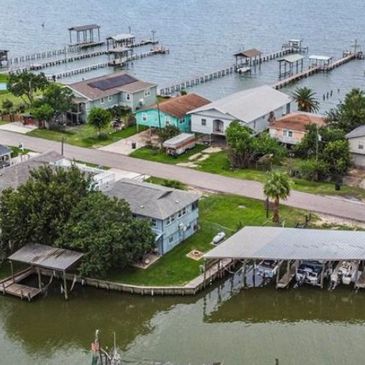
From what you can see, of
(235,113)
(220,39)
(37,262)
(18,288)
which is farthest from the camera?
(220,39)

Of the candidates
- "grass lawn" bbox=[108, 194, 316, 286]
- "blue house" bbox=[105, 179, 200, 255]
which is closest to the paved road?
"grass lawn" bbox=[108, 194, 316, 286]

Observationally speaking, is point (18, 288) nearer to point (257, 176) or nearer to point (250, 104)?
point (257, 176)

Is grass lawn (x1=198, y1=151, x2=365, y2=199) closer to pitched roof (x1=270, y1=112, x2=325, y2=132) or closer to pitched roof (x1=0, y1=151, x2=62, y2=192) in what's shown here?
pitched roof (x1=270, y1=112, x2=325, y2=132)

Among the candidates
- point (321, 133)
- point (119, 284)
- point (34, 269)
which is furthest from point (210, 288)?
point (321, 133)

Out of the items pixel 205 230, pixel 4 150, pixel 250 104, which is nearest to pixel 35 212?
pixel 205 230

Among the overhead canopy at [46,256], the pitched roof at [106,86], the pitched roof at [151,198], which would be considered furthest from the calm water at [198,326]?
the pitched roof at [106,86]

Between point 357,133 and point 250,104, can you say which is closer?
point 357,133

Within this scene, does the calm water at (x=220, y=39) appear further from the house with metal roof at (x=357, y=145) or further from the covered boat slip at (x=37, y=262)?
the covered boat slip at (x=37, y=262)
